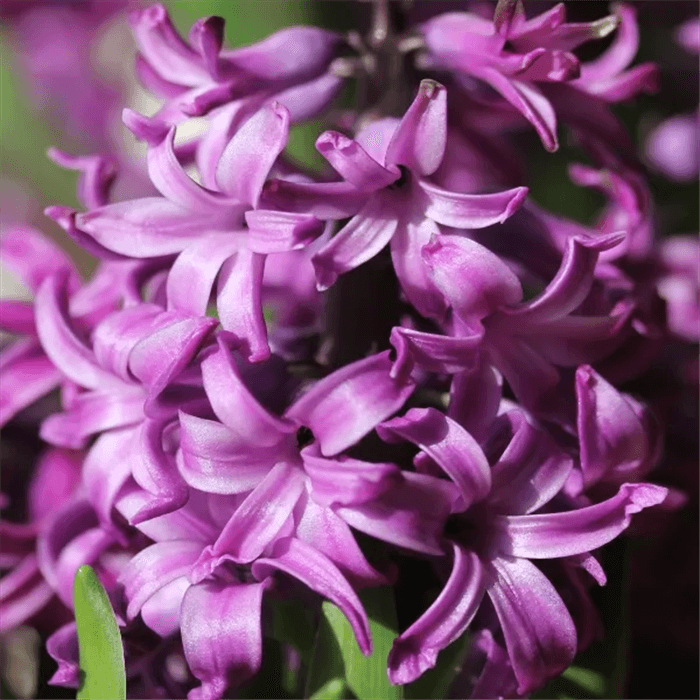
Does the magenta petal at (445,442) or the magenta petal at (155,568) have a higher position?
the magenta petal at (445,442)

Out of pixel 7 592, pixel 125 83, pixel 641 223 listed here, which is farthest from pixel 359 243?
pixel 125 83

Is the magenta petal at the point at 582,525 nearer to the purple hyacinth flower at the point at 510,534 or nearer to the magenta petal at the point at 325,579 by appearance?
the purple hyacinth flower at the point at 510,534

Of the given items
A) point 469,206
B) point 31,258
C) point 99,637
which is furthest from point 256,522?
point 31,258

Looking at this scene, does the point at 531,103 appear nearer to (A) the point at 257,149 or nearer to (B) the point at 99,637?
(A) the point at 257,149

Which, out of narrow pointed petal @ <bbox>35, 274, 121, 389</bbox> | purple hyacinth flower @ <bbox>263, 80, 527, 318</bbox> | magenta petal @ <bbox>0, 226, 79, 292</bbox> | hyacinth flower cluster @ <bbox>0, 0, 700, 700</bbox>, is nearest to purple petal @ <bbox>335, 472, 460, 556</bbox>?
hyacinth flower cluster @ <bbox>0, 0, 700, 700</bbox>

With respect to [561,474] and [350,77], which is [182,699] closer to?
[561,474]

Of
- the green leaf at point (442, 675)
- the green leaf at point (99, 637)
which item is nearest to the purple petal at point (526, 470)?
the green leaf at point (442, 675)

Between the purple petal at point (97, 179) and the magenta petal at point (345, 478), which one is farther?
the purple petal at point (97, 179)
